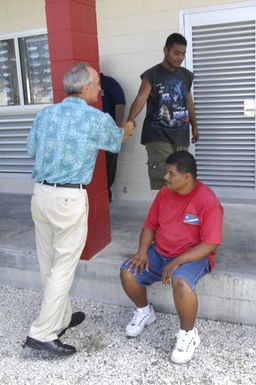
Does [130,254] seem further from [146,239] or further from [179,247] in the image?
[179,247]

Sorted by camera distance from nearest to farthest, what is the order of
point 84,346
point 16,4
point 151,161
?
point 84,346
point 151,161
point 16,4

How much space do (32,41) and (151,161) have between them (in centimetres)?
260

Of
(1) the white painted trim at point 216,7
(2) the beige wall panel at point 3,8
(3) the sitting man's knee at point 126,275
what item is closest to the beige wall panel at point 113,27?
(1) the white painted trim at point 216,7

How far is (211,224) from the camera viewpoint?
267cm

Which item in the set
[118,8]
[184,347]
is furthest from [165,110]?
[184,347]

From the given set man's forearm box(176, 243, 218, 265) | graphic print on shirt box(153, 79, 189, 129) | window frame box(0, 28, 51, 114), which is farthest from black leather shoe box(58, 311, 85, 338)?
window frame box(0, 28, 51, 114)

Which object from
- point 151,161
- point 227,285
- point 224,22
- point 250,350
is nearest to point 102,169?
point 151,161

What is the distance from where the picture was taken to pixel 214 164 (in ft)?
16.1

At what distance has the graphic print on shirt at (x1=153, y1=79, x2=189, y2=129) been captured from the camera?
3.65 m

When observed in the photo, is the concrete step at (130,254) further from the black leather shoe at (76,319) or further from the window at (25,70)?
the window at (25,70)

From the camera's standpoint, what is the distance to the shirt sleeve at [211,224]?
2654 millimetres

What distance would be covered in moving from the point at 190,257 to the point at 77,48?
1.61 metres

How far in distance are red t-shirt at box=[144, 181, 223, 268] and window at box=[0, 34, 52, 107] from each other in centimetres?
305

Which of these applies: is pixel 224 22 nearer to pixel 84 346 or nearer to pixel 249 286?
pixel 249 286
